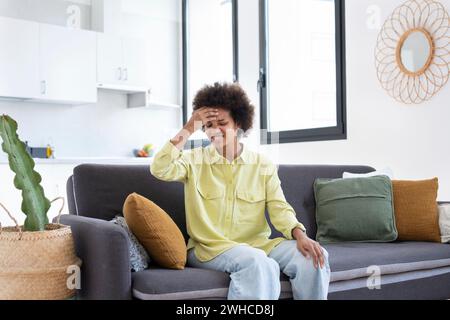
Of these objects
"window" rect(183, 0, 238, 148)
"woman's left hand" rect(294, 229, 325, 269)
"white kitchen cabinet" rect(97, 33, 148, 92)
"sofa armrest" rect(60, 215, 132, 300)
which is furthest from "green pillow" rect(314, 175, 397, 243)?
"white kitchen cabinet" rect(97, 33, 148, 92)

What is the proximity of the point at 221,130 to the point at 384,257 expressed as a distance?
3.15 feet

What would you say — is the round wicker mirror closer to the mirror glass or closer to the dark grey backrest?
the mirror glass

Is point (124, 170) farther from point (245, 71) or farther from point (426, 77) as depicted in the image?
point (245, 71)

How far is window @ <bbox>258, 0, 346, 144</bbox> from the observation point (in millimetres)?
4520

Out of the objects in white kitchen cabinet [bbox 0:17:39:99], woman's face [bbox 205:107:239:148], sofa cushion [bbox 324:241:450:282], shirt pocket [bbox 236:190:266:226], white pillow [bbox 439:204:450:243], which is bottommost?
sofa cushion [bbox 324:241:450:282]

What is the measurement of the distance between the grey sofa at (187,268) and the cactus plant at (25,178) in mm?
167

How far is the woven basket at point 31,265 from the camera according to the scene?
6.48ft

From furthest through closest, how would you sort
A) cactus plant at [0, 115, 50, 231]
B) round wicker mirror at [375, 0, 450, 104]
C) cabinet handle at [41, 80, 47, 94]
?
cabinet handle at [41, 80, 47, 94] < round wicker mirror at [375, 0, 450, 104] < cactus plant at [0, 115, 50, 231]

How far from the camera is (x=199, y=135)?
6.03 metres

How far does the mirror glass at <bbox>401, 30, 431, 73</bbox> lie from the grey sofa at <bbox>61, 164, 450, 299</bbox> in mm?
1157

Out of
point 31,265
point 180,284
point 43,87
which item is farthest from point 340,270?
point 43,87

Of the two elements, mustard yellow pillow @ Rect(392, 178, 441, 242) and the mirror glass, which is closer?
mustard yellow pillow @ Rect(392, 178, 441, 242)

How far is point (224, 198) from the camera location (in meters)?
2.28
